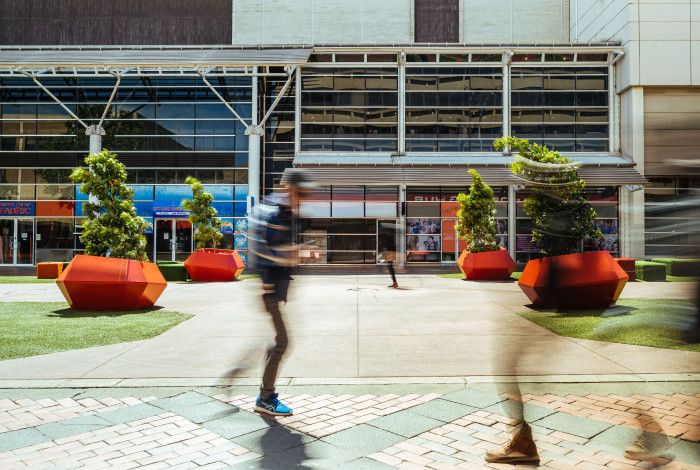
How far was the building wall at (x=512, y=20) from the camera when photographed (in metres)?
33.0

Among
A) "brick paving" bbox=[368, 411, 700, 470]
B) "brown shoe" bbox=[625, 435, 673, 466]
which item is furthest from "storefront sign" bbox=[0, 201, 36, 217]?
"brown shoe" bbox=[625, 435, 673, 466]

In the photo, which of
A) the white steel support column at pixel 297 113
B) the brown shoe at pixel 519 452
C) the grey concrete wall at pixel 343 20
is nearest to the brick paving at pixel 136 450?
the brown shoe at pixel 519 452

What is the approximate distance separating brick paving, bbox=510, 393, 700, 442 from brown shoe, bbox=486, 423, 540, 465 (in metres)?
1.02

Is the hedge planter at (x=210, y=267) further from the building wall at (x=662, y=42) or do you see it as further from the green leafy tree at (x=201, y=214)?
the building wall at (x=662, y=42)

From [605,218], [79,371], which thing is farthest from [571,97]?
[79,371]

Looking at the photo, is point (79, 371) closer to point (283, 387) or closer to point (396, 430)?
point (283, 387)

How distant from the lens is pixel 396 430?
4.29 m

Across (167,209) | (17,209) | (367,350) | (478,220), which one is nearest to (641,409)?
(367,350)

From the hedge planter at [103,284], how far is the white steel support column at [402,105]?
65.3ft

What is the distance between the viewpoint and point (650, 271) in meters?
19.7

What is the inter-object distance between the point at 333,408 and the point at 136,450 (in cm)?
159

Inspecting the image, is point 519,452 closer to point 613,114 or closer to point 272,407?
point 272,407

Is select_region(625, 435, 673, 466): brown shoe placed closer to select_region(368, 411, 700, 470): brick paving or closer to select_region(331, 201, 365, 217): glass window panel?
select_region(368, 411, 700, 470): brick paving

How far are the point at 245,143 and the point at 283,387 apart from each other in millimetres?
25433
